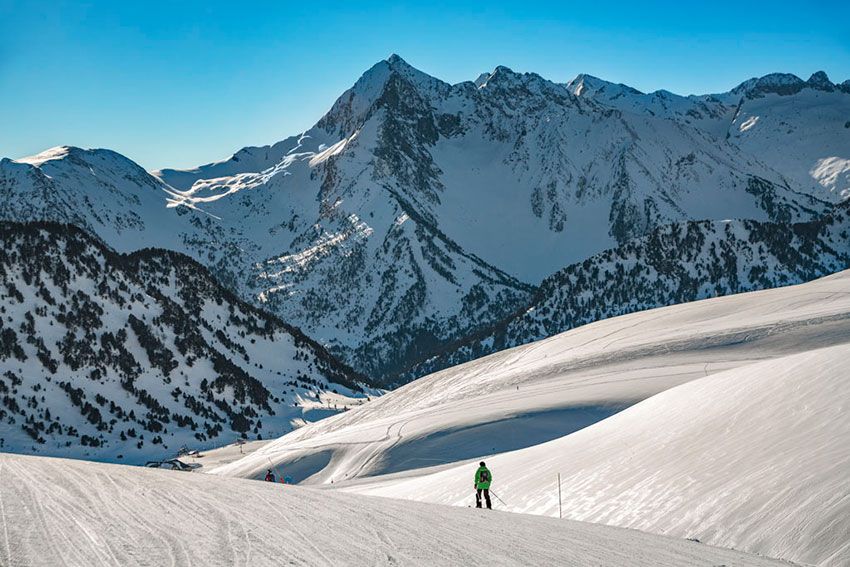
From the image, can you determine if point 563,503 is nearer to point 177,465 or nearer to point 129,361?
point 177,465

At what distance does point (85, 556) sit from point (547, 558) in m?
7.47

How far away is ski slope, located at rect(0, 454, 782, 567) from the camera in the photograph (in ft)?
45.2

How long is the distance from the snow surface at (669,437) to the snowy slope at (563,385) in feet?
0.51

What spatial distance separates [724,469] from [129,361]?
93328mm

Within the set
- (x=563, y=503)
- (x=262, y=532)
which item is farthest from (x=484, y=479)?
(x=262, y=532)

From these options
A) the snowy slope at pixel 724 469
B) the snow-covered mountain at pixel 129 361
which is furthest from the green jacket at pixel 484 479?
the snow-covered mountain at pixel 129 361

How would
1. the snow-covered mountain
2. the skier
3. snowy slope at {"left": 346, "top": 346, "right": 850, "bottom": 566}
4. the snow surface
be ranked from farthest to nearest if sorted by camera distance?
the snow-covered mountain, the skier, the snow surface, snowy slope at {"left": 346, "top": 346, "right": 850, "bottom": 566}

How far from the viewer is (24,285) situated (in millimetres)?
103812

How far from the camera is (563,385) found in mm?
53969

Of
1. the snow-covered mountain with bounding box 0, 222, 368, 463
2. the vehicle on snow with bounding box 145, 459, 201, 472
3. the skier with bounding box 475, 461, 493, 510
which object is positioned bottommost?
the vehicle on snow with bounding box 145, 459, 201, 472

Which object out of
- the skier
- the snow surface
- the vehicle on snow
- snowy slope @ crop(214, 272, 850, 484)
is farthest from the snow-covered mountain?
the skier

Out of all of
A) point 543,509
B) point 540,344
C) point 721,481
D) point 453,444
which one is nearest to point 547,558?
point 721,481

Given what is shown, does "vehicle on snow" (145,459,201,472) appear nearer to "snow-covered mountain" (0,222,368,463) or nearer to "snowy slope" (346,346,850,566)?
"snow-covered mountain" (0,222,368,463)

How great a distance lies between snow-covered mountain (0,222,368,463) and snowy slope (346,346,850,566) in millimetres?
67768
